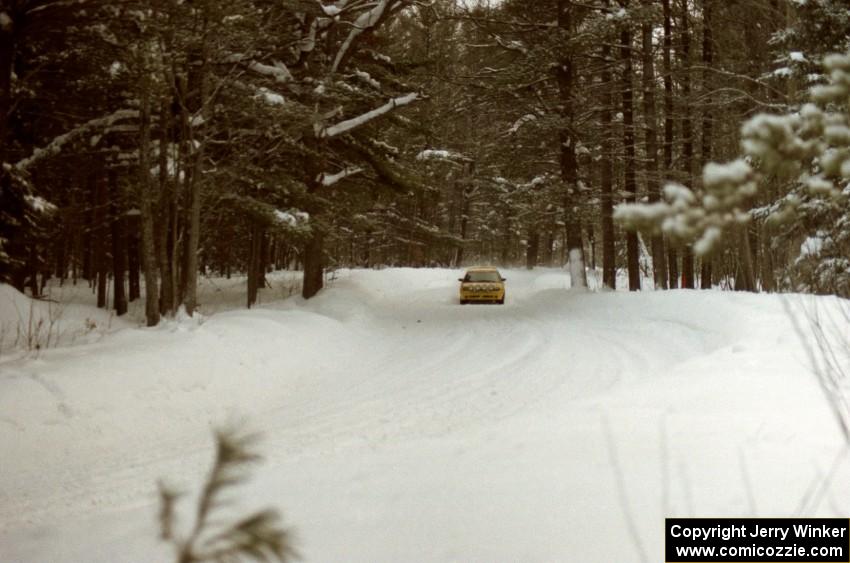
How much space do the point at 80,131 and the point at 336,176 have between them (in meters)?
8.33

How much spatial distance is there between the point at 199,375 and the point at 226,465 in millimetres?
8851

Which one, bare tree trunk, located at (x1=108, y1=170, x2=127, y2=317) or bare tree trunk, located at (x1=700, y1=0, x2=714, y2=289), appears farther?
bare tree trunk, located at (x1=700, y1=0, x2=714, y2=289)

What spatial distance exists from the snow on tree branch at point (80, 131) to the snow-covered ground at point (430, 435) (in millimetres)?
3273

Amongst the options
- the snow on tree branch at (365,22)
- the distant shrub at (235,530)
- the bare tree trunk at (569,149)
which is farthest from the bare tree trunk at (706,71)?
the distant shrub at (235,530)

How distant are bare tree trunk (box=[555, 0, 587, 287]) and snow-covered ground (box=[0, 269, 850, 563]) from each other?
900cm

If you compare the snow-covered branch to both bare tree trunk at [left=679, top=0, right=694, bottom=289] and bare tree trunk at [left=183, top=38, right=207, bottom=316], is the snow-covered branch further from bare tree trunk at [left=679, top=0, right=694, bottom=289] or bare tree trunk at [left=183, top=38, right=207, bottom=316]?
bare tree trunk at [left=679, top=0, right=694, bottom=289]

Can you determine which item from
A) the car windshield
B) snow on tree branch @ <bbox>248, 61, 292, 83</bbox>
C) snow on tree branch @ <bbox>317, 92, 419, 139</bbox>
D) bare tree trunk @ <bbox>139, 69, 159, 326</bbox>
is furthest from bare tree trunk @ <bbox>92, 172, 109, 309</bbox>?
the car windshield

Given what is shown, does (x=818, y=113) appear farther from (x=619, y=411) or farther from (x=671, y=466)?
(x=619, y=411)

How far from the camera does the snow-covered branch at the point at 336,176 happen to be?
2039cm

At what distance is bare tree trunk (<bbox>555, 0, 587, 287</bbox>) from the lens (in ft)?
72.8

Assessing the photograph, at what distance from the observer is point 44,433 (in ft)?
23.3

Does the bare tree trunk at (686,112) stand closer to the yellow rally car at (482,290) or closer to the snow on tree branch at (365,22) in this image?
the yellow rally car at (482,290)

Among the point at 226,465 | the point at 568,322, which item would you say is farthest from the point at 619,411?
the point at 568,322

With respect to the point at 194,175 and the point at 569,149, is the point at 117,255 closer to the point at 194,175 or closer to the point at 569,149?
the point at 194,175
